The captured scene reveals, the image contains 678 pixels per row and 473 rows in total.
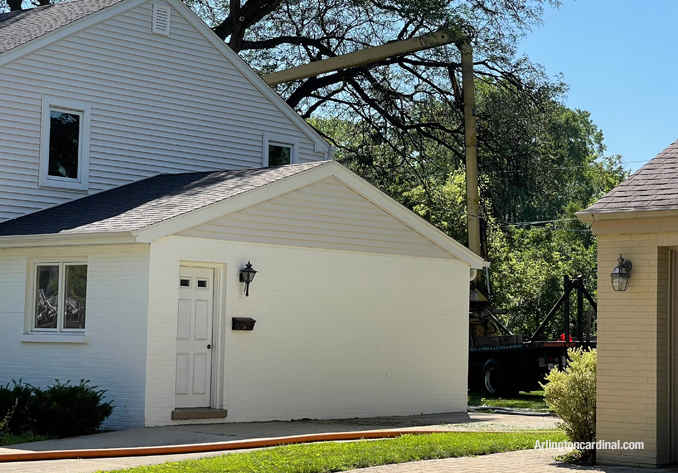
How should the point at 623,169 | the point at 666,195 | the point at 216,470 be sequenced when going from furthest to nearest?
the point at 623,169 < the point at 666,195 < the point at 216,470

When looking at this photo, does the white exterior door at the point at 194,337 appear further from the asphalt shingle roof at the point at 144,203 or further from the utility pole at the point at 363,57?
the utility pole at the point at 363,57

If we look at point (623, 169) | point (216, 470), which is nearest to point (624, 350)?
point (216, 470)

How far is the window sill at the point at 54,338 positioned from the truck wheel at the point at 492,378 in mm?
12241

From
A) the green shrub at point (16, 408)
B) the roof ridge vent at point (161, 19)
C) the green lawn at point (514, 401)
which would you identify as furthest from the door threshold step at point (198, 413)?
the roof ridge vent at point (161, 19)

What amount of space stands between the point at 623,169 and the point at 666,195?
47200 mm

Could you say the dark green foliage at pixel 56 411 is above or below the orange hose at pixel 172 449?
above

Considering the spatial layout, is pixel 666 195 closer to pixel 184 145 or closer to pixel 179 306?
pixel 179 306

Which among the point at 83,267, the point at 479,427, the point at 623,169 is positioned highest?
the point at 623,169

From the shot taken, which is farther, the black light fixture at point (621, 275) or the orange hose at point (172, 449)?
the orange hose at point (172, 449)

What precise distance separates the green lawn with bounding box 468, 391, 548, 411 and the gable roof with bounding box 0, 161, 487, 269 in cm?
424

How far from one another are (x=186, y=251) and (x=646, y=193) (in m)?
7.27

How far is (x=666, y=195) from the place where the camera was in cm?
1106

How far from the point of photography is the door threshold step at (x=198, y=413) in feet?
50.3

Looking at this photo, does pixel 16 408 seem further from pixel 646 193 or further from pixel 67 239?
pixel 646 193
